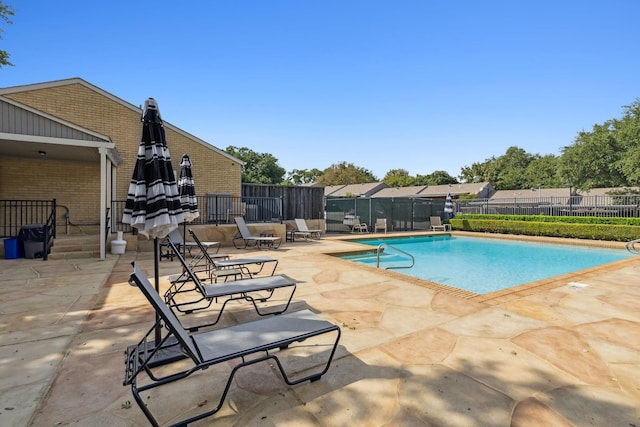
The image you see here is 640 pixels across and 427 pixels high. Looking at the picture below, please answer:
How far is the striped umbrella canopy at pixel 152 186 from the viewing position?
2.77 meters

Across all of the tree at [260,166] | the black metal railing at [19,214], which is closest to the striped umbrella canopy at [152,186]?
the black metal railing at [19,214]

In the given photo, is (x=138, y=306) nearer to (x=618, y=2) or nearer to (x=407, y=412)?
(x=407, y=412)

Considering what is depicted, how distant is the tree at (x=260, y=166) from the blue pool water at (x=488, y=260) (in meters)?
36.0

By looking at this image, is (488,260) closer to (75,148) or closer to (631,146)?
(75,148)

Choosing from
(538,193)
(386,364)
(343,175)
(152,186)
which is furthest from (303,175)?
(386,364)

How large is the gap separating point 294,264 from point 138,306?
12.4 feet

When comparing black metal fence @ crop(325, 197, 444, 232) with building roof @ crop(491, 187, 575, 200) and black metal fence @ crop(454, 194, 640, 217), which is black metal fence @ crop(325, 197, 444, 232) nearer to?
black metal fence @ crop(454, 194, 640, 217)

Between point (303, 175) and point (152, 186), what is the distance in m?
65.0

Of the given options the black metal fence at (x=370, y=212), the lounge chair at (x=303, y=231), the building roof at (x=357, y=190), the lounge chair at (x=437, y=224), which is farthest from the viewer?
the building roof at (x=357, y=190)

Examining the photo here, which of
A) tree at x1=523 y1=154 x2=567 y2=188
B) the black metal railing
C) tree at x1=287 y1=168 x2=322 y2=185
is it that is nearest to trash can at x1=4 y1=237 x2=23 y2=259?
the black metal railing

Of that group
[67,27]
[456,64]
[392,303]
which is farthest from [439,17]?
[67,27]

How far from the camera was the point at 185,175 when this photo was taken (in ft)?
23.7

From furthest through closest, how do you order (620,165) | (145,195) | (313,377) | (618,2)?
(620,165) → (618,2) → (145,195) → (313,377)

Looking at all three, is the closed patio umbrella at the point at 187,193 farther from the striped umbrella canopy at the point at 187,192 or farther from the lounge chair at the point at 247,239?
the lounge chair at the point at 247,239
